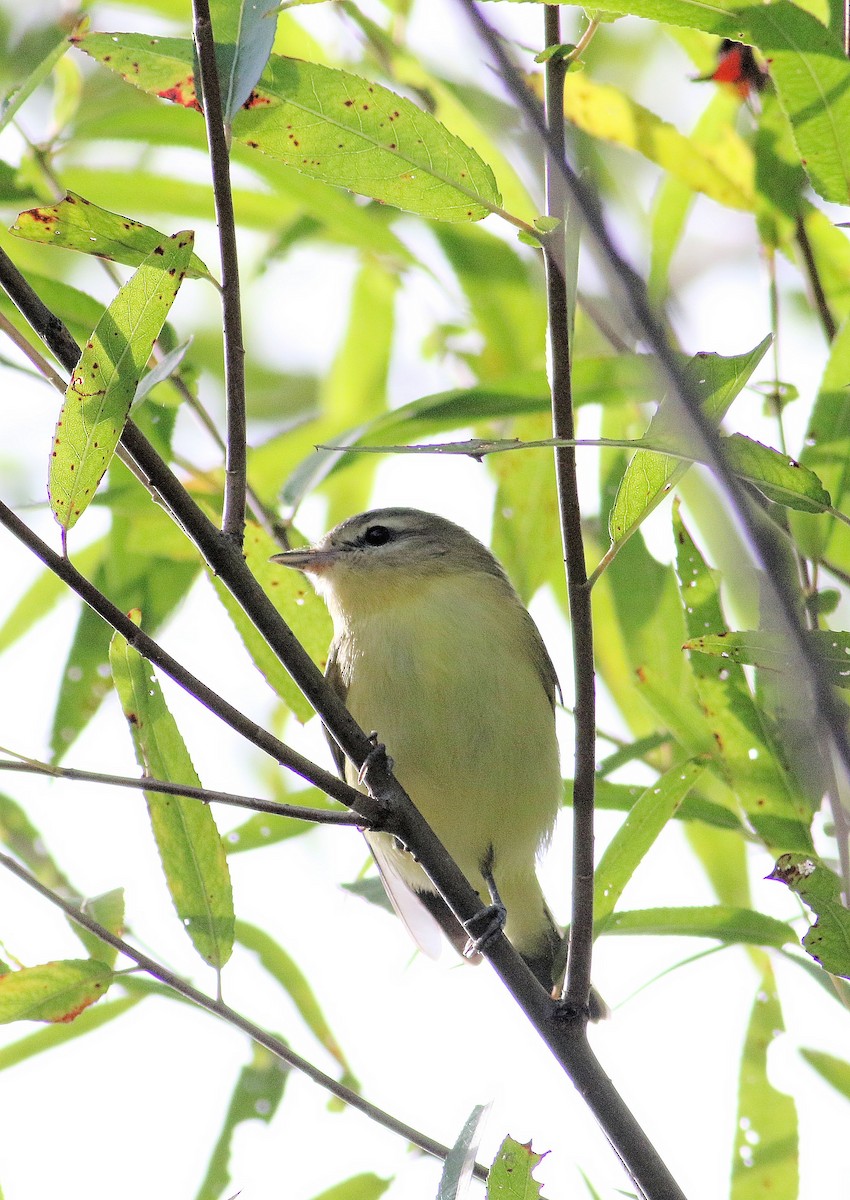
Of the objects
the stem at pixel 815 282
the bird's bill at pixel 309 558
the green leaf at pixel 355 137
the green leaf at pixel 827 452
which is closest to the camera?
the green leaf at pixel 355 137

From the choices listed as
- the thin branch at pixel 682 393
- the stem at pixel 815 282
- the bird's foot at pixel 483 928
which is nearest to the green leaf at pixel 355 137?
the thin branch at pixel 682 393

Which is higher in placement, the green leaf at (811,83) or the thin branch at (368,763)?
the green leaf at (811,83)

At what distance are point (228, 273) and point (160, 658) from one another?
573mm

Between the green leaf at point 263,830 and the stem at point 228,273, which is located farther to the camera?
the green leaf at point 263,830

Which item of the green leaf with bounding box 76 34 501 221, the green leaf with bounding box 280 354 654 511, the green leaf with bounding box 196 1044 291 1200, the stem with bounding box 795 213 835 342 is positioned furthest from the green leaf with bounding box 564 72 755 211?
the green leaf with bounding box 196 1044 291 1200

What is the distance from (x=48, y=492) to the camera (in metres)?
2.12

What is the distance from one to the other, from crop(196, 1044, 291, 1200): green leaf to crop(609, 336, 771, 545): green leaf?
1947mm

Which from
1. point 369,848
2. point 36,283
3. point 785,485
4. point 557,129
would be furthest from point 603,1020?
point 557,129

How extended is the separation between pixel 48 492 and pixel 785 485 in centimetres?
116

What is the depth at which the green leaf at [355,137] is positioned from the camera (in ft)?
7.34

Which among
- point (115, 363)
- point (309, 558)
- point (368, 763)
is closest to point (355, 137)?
point (115, 363)

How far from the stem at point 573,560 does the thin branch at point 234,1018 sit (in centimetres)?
42

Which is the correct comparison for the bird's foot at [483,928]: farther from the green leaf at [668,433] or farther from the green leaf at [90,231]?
the green leaf at [90,231]

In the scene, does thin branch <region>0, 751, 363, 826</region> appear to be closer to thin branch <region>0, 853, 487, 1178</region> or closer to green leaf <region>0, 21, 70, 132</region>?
thin branch <region>0, 853, 487, 1178</region>
